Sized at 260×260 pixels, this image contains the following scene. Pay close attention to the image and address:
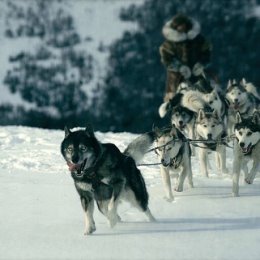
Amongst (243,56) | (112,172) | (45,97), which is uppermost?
(112,172)

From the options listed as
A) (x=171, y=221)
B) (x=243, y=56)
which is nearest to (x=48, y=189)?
(x=171, y=221)

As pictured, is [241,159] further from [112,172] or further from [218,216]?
[112,172]

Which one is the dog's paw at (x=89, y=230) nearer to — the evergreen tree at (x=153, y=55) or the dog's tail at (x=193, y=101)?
the dog's tail at (x=193, y=101)

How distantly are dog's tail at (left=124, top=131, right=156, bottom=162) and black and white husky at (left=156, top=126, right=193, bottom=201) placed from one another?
0.80 feet

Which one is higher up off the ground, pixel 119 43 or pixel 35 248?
pixel 35 248

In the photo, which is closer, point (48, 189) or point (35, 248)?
point (35, 248)

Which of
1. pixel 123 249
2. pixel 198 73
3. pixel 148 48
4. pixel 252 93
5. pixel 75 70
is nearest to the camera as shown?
pixel 123 249

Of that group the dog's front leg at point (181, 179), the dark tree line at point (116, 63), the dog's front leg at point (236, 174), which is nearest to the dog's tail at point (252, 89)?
the dog's front leg at point (236, 174)

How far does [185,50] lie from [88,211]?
5.37m

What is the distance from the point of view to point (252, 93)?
30.3 feet

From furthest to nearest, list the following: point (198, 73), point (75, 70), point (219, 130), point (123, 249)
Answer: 1. point (75, 70)
2. point (198, 73)
3. point (219, 130)
4. point (123, 249)

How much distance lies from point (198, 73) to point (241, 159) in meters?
→ 3.74

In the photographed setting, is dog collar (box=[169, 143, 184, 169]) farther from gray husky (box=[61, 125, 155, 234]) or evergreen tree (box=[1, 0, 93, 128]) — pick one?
evergreen tree (box=[1, 0, 93, 128])

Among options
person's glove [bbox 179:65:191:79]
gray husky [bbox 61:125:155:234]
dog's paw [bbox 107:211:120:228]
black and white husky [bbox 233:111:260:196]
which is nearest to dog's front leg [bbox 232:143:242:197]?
black and white husky [bbox 233:111:260:196]
